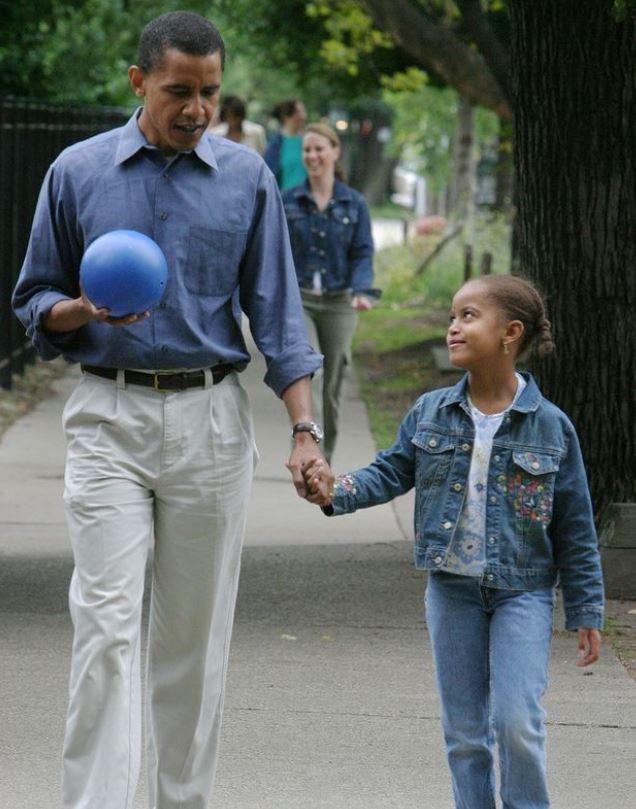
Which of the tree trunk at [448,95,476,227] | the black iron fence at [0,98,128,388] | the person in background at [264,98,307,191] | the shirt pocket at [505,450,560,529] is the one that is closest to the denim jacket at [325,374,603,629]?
the shirt pocket at [505,450,560,529]

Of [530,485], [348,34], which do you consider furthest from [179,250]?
[348,34]

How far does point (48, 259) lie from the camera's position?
3.94 meters

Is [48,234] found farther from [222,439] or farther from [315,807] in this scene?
[315,807]

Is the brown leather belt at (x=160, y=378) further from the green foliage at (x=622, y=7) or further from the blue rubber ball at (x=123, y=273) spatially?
the green foliage at (x=622, y=7)

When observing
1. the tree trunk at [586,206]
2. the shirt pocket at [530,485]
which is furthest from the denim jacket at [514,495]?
the tree trunk at [586,206]

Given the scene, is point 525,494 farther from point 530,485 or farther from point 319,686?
point 319,686

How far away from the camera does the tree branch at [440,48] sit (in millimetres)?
10938

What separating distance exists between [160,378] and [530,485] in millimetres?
886

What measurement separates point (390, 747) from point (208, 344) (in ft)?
5.45

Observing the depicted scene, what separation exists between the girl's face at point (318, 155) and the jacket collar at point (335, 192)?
0.30ft

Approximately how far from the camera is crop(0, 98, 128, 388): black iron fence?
487 inches

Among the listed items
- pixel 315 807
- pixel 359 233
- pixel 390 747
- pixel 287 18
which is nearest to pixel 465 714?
pixel 315 807

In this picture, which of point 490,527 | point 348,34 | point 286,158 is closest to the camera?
point 490,527

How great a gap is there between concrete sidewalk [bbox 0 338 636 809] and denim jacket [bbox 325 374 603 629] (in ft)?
3.23
